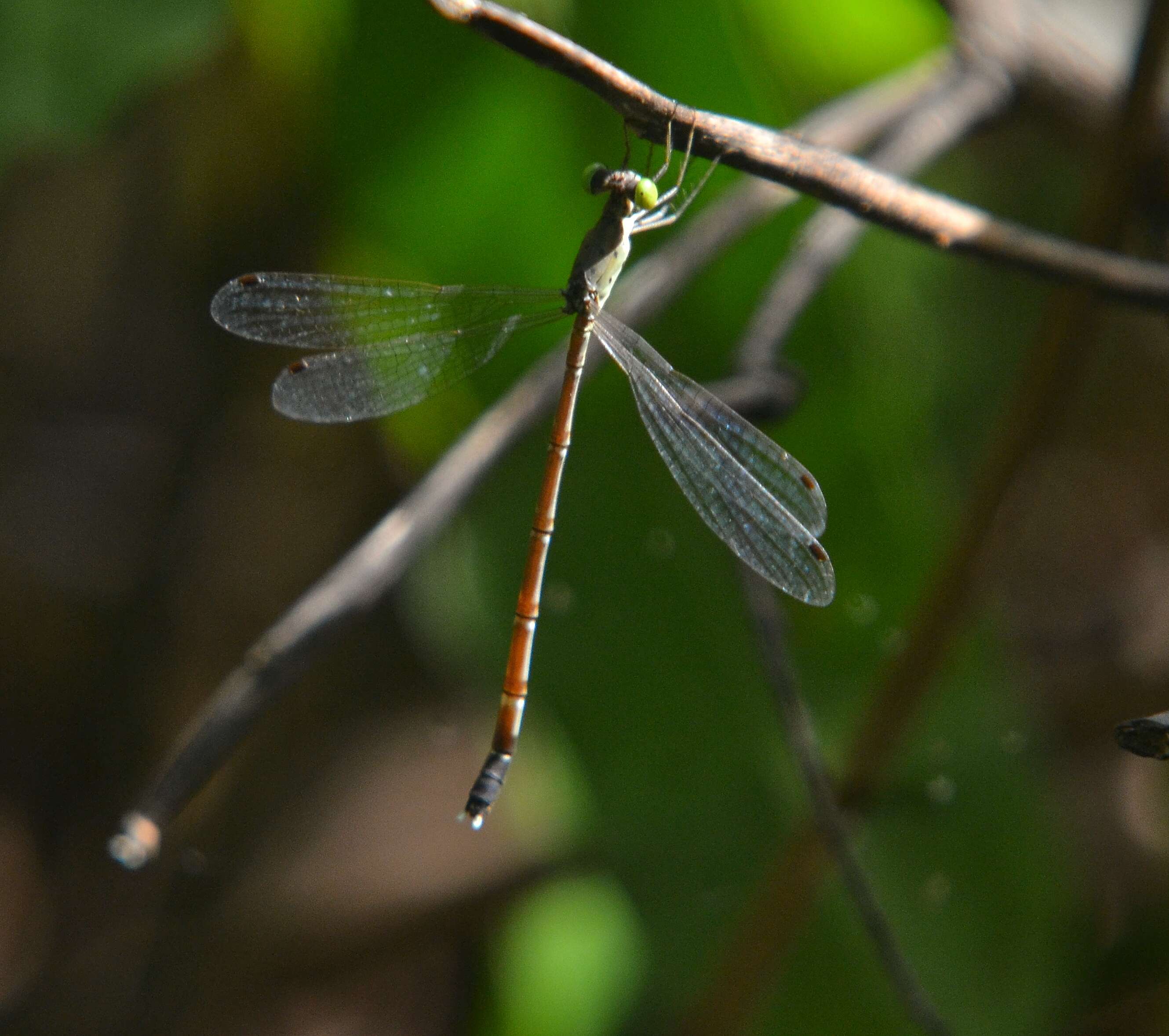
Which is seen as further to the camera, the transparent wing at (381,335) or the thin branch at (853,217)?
the transparent wing at (381,335)

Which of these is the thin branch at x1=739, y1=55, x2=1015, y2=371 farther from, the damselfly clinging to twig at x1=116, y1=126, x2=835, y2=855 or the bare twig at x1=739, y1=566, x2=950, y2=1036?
the bare twig at x1=739, y1=566, x2=950, y2=1036

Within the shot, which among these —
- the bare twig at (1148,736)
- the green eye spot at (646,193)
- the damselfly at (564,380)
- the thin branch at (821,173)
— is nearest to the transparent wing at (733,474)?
the damselfly at (564,380)

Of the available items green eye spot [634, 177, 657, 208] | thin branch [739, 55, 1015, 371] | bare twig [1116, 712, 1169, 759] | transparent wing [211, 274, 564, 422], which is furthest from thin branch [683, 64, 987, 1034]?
bare twig [1116, 712, 1169, 759]

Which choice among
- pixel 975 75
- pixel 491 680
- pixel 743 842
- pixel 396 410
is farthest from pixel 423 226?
pixel 743 842

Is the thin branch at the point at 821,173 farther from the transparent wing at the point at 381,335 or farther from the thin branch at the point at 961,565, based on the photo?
the transparent wing at the point at 381,335

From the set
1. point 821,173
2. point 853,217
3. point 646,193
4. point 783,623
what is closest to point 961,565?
point 783,623
